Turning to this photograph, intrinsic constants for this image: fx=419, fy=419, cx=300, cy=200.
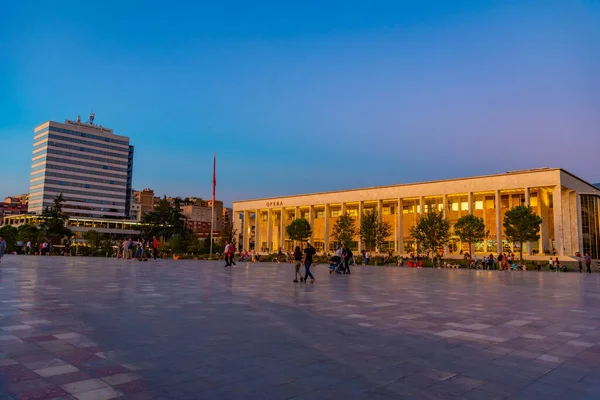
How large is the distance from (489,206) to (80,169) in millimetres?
134434

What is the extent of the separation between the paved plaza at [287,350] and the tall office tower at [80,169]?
152220 mm

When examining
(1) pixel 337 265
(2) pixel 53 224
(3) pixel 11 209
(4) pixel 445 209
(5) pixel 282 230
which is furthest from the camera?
(3) pixel 11 209

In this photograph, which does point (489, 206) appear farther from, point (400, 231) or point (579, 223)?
point (400, 231)

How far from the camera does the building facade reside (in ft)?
207

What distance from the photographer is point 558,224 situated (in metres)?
60.0

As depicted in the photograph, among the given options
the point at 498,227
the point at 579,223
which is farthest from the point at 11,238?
the point at 579,223

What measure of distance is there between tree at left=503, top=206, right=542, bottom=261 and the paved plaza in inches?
1814

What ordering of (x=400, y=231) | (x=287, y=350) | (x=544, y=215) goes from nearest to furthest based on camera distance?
(x=287, y=350), (x=544, y=215), (x=400, y=231)

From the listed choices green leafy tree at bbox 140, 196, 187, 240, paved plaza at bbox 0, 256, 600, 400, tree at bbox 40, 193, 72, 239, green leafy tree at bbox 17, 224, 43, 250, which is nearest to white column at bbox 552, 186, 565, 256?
paved plaza at bbox 0, 256, 600, 400

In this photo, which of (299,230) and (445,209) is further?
(299,230)

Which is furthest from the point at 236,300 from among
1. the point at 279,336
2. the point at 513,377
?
the point at 513,377

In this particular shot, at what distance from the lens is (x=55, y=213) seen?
66438 millimetres

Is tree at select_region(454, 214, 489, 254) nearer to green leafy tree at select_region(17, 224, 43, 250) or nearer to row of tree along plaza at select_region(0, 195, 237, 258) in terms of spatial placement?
row of tree along plaza at select_region(0, 195, 237, 258)

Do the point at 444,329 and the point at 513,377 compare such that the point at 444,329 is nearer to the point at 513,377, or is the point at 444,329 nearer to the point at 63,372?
the point at 513,377
